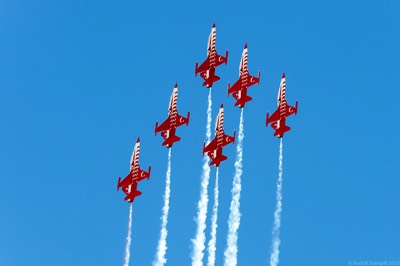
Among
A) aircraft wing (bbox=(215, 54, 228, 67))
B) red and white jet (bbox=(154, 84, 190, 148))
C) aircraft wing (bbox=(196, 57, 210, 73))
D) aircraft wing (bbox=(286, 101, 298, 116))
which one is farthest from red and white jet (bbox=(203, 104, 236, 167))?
aircraft wing (bbox=(215, 54, 228, 67))

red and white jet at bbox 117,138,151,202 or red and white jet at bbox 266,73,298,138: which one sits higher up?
red and white jet at bbox 266,73,298,138

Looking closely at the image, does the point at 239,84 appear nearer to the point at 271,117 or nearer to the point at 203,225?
the point at 271,117

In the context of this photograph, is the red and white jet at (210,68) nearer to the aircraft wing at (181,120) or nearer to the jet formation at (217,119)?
the jet formation at (217,119)

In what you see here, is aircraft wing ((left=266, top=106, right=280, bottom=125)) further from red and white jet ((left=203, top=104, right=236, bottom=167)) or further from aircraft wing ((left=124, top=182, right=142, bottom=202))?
aircraft wing ((left=124, top=182, right=142, bottom=202))

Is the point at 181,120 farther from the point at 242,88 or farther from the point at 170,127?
the point at 242,88

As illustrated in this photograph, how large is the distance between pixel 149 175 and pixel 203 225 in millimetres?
9837

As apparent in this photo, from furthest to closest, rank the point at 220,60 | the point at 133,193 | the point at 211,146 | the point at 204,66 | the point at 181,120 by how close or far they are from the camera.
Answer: the point at 204,66 < the point at 220,60 < the point at 181,120 < the point at 133,193 < the point at 211,146

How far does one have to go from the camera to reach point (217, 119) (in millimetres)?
140125

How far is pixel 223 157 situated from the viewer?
138 meters

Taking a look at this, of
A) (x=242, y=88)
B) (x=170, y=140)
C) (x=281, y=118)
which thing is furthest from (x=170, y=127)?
(x=281, y=118)

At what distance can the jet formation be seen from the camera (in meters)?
138

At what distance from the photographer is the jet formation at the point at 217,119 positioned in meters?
138

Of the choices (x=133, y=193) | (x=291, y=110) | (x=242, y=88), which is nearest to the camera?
(x=133, y=193)

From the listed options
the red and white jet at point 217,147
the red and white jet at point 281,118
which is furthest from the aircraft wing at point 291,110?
the red and white jet at point 217,147
